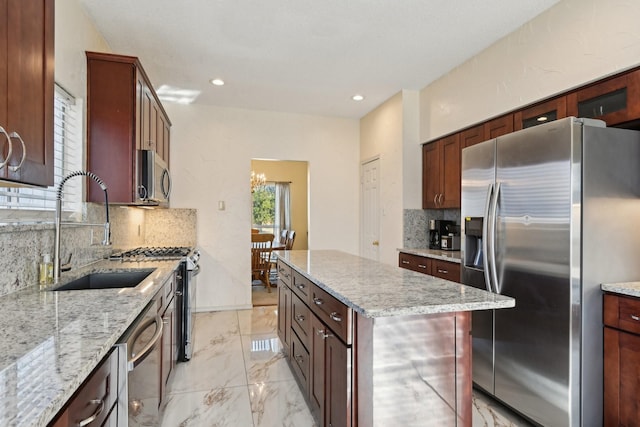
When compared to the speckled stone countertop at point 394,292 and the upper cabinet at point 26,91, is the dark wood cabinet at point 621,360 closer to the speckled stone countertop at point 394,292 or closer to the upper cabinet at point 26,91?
the speckled stone countertop at point 394,292

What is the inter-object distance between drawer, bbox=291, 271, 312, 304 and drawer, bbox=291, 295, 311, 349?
0.04 metres

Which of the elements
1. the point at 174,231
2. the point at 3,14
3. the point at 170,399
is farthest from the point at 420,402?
the point at 174,231

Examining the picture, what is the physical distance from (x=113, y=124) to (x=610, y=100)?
330 centimetres

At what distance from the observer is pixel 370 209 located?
16.2 feet

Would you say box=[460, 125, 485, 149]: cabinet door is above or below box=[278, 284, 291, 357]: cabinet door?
above

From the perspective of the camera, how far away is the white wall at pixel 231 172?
4.55 meters

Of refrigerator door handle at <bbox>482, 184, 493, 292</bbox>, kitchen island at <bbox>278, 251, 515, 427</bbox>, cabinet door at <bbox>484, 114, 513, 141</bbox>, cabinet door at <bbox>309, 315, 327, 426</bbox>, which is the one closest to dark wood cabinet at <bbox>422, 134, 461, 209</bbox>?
cabinet door at <bbox>484, 114, 513, 141</bbox>

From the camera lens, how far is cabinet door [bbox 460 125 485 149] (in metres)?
3.23

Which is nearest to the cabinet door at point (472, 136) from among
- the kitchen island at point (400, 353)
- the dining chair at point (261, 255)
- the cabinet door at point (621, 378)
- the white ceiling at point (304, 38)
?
the white ceiling at point (304, 38)

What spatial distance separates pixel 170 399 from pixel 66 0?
2.65 meters

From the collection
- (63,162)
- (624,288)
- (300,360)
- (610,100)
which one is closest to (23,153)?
(63,162)

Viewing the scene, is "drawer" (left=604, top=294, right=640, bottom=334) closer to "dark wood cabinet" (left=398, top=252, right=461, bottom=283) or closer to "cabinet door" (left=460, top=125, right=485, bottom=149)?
"dark wood cabinet" (left=398, top=252, right=461, bottom=283)

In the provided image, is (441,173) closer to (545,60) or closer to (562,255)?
(545,60)

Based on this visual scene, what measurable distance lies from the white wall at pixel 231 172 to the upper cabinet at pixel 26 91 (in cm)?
338
